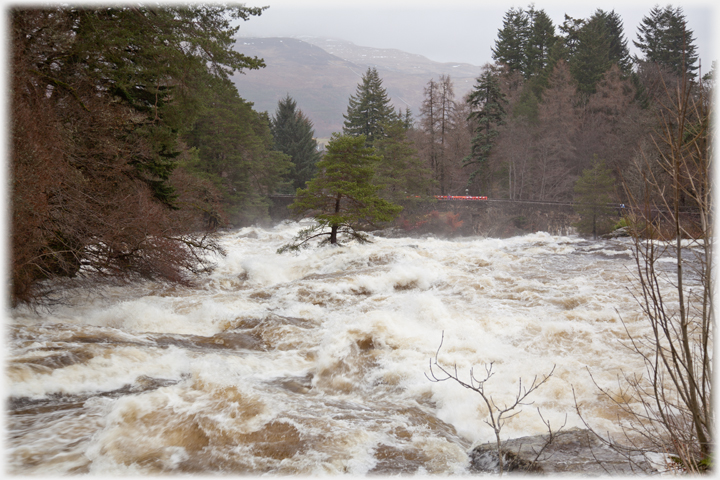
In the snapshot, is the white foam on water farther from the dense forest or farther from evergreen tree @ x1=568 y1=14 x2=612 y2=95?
evergreen tree @ x1=568 y1=14 x2=612 y2=95

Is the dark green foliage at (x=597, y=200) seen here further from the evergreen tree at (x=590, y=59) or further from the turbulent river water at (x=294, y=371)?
the evergreen tree at (x=590, y=59)

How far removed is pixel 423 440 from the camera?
5051mm

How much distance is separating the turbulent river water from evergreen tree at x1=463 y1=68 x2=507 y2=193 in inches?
1073

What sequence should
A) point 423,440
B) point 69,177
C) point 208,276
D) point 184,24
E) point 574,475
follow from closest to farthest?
point 574,475, point 423,440, point 69,177, point 184,24, point 208,276

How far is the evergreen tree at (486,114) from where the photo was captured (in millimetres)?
37438

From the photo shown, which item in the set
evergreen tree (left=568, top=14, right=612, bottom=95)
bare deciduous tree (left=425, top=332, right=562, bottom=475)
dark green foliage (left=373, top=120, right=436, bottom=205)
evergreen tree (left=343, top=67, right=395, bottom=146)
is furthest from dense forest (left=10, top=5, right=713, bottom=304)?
evergreen tree (left=343, top=67, right=395, bottom=146)

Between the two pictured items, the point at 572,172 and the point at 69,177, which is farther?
the point at 572,172

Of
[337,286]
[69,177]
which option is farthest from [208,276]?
[69,177]

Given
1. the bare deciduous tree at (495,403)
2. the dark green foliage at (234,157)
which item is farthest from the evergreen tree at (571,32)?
the bare deciduous tree at (495,403)

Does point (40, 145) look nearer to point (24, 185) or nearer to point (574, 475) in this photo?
point (24, 185)

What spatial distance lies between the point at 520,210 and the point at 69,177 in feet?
102

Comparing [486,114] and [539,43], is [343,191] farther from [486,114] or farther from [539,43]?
[539,43]

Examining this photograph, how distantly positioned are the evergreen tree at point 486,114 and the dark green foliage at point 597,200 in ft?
40.4

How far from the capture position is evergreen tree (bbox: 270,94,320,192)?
164 feet
